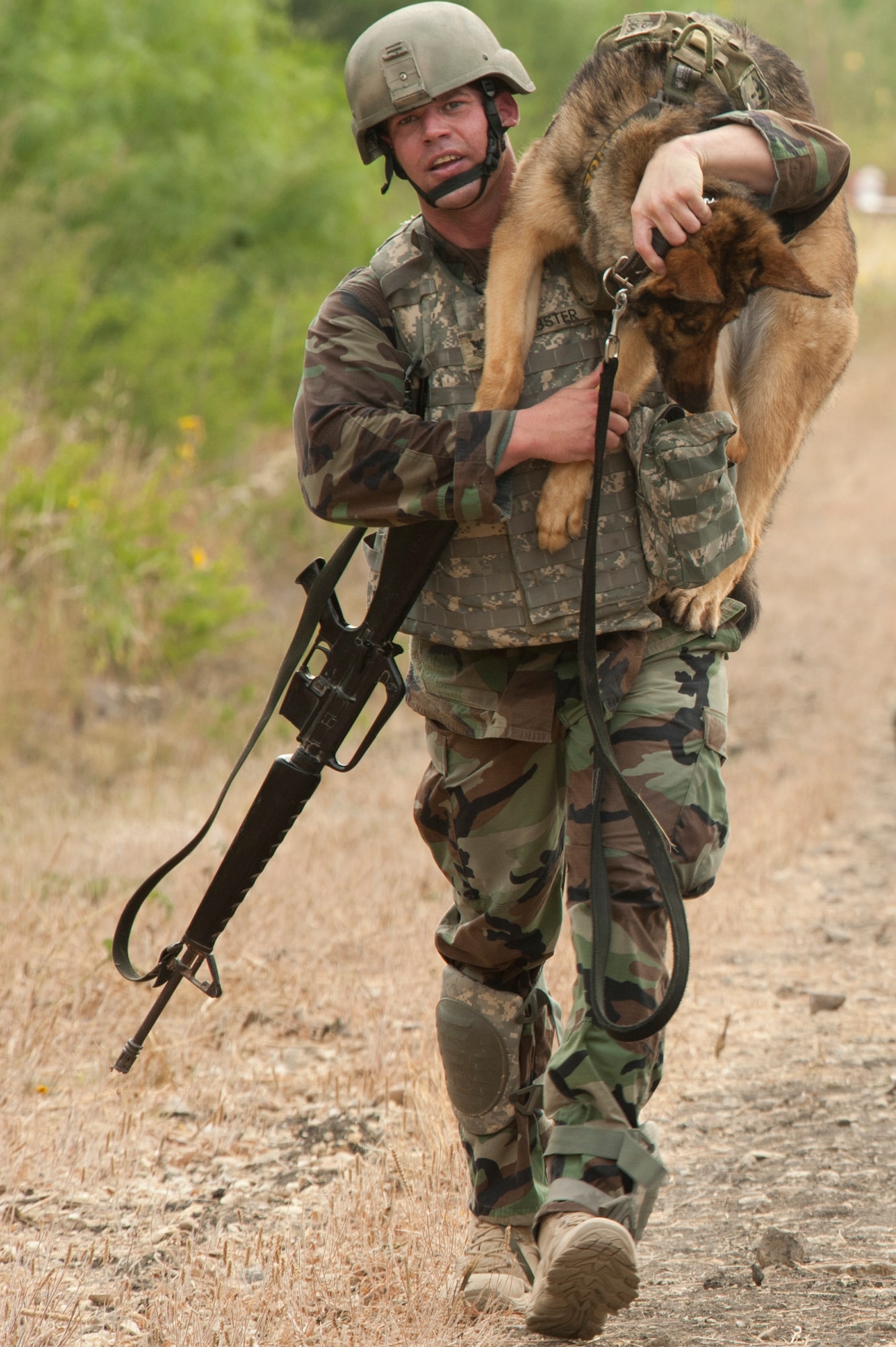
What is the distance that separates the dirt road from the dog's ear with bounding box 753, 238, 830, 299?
6.06 ft

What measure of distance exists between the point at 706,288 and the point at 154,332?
675 cm

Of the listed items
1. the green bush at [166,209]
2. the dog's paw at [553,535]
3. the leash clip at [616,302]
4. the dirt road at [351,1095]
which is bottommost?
the dirt road at [351,1095]

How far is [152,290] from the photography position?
972cm

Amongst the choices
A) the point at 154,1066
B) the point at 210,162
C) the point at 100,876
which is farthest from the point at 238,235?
the point at 154,1066

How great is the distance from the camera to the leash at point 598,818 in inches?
92.5

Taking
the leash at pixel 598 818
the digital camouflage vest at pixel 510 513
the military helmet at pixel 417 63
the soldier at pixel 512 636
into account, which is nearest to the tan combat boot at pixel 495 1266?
the soldier at pixel 512 636

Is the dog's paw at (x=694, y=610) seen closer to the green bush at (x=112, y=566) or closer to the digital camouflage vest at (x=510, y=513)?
the digital camouflage vest at (x=510, y=513)

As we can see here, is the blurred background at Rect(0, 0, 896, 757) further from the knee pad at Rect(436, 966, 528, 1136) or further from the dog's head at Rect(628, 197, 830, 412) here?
the dog's head at Rect(628, 197, 830, 412)

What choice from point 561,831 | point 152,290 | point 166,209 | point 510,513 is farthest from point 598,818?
point 166,209

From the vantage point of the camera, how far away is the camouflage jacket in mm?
2613

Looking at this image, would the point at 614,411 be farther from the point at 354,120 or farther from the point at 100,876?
Result: the point at 100,876

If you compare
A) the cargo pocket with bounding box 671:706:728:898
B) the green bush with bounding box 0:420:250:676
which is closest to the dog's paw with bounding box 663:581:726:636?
the cargo pocket with bounding box 671:706:728:898

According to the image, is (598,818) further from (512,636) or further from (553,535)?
(553,535)

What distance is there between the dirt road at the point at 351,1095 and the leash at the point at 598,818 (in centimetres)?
64
